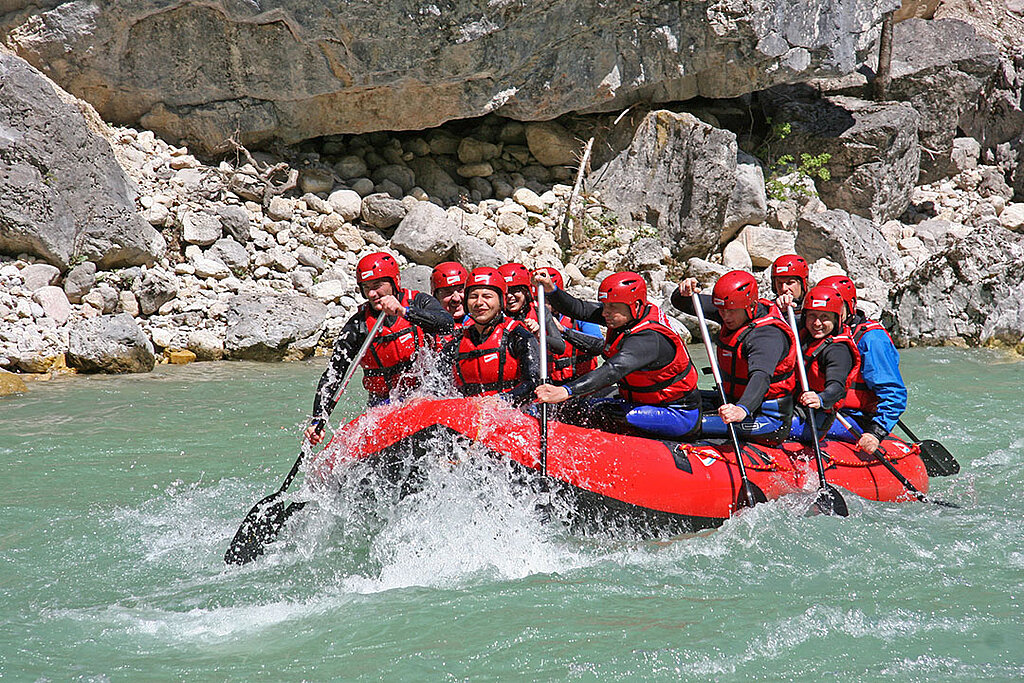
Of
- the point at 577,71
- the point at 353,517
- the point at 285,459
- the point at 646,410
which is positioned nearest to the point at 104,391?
the point at 285,459

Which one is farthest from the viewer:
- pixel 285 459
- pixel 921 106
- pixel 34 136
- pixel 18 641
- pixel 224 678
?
pixel 921 106

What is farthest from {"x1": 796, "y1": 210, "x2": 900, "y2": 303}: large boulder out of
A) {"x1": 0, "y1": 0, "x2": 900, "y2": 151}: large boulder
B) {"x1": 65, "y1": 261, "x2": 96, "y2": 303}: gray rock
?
{"x1": 65, "y1": 261, "x2": 96, "y2": 303}: gray rock

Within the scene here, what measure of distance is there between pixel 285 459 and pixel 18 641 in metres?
3.26

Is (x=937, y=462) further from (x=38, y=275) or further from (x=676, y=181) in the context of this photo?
(x=38, y=275)

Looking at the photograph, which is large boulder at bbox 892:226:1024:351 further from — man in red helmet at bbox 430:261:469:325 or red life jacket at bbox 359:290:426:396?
red life jacket at bbox 359:290:426:396

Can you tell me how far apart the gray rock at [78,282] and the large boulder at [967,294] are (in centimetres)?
1118

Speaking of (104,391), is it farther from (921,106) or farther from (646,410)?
(921,106)

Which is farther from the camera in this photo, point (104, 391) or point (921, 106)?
point (921, 106)

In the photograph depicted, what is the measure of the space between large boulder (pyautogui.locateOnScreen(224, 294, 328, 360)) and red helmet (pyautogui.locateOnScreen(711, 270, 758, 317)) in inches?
276

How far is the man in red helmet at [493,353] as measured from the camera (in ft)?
18.5

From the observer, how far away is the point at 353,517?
5184mm

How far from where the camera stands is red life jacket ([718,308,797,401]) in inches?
223

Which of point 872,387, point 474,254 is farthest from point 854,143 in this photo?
point 872,387

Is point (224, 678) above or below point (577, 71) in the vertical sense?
below
